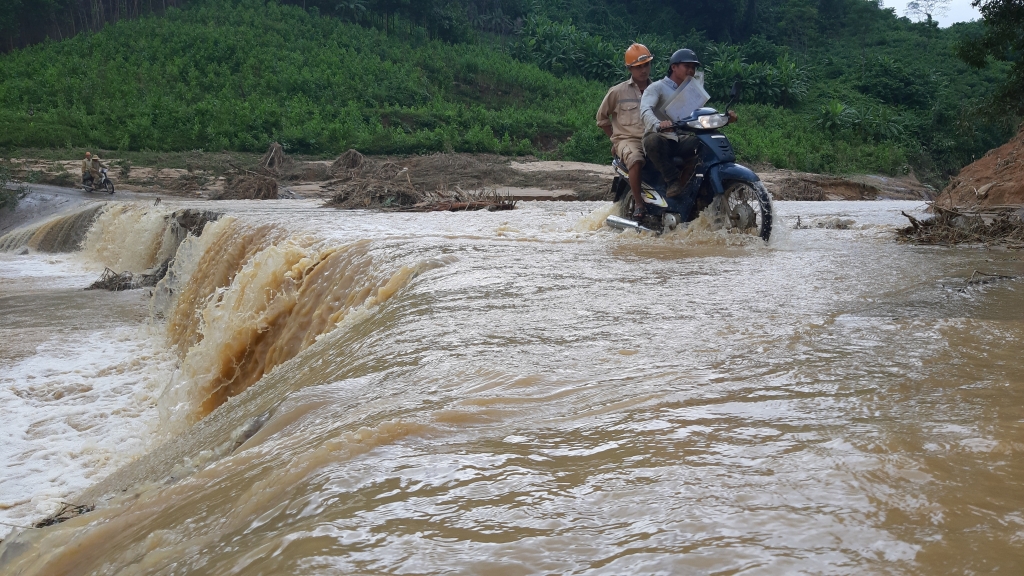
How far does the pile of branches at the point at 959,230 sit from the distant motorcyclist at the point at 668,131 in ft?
5.75

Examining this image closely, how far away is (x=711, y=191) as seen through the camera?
655 cm

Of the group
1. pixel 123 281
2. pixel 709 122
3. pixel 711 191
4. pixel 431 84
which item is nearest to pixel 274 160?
pixel 123 281

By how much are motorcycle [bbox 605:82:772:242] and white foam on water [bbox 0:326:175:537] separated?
4156mm

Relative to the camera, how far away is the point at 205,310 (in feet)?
23.0

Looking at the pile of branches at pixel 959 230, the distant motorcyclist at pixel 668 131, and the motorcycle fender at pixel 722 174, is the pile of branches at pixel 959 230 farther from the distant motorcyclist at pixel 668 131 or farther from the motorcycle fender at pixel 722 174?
the distant motorcyclist at pixel 668 131

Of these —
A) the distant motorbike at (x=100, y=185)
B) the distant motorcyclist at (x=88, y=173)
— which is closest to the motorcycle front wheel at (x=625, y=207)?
the distant motorbike at (x=100, y=185)

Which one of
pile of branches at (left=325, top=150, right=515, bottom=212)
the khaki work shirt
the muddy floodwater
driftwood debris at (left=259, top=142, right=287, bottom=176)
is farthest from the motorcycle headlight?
driftwood debris at (left=259, top=142, right=287, bottom=176)

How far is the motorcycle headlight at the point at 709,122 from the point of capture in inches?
245

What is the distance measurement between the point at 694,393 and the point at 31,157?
23.2 m

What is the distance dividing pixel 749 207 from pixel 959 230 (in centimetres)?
175

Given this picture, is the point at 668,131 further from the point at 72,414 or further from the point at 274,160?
the point at 274,160

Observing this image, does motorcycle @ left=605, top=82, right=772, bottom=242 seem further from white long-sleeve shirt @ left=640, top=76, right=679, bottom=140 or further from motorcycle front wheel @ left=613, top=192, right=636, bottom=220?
motorcycle front wheel @ left=613, top=192, right=636, bottom=220

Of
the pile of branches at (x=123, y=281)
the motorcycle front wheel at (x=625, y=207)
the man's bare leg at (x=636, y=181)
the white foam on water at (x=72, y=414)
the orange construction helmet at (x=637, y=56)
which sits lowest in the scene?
the white foam on water at (x=72, y=414)

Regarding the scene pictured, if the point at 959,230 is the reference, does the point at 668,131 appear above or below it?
above
